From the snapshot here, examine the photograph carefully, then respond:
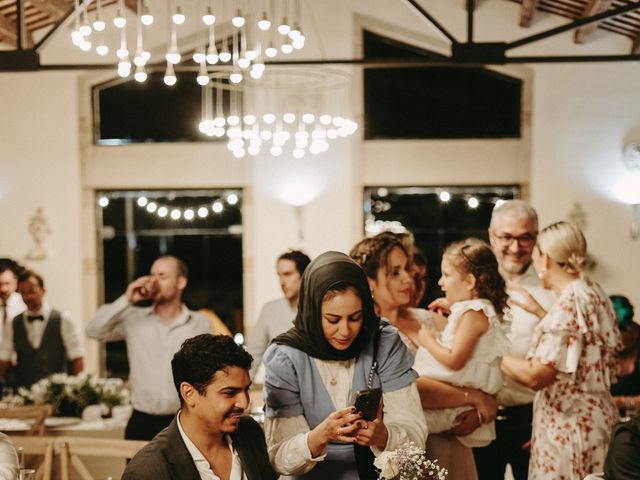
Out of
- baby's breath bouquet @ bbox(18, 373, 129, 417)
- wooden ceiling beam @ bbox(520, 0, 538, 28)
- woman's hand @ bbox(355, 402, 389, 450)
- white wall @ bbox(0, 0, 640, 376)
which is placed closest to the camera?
woman's hand @ bbox(355, 402, 389, 450)

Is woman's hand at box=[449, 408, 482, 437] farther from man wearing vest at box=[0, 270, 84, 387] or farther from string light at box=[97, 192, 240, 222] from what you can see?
string light at box=[97, 192, 240, 222]

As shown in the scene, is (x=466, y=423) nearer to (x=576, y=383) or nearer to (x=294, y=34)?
(x=576, y=383)

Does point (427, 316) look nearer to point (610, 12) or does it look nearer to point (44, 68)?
point (610, 12)

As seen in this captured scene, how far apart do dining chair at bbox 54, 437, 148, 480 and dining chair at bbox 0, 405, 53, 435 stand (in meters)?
1.64

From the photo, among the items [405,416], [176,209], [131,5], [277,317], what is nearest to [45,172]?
[176,209]

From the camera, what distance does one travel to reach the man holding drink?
481 centimetres

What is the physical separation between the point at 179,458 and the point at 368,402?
1.88 ft

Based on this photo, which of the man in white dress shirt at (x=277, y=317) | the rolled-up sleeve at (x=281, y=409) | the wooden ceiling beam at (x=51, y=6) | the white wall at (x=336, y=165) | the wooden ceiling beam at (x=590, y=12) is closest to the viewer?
the rolled-up sleeve at (x=281, y=409)

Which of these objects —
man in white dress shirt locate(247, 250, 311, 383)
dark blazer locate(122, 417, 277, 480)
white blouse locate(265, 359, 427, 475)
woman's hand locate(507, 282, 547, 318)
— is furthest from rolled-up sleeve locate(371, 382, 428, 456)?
man in white dress shirt locate(247, 250, 311, 383)

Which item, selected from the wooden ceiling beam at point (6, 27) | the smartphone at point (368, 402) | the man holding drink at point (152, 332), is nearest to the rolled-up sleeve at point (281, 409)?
the smartphone at point (368, 402)

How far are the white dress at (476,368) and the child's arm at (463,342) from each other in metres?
0.03

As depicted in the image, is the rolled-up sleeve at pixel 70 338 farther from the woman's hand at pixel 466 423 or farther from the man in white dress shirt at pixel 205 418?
the man in white dress shirt at pixel 205 418

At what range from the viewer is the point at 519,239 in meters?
4.15

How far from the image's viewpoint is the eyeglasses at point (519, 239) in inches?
163
